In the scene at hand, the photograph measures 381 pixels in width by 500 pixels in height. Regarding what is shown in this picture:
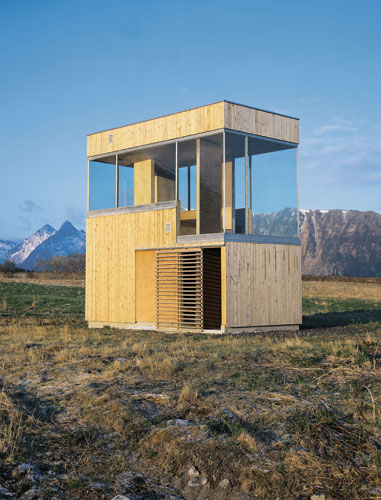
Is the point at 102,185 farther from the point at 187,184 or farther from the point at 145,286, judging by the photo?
the point at 145,286

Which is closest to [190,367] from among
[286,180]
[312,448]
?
[312,448]

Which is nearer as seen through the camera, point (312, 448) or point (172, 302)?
point (312, 448)

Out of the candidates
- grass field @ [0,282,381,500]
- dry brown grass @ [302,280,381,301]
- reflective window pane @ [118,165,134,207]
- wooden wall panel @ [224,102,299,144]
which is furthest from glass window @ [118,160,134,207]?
dry brown grass @ [302,280,381,301]

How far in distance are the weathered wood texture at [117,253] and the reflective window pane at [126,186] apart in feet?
1.59

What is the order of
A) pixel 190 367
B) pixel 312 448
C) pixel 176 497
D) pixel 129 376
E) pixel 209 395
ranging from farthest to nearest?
pixel 190 367 → pixel 129 376 → pixel 209 395 → pixel 312 448 → pixel 176 497

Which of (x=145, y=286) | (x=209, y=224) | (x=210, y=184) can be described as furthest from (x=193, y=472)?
(x=145, y=286)

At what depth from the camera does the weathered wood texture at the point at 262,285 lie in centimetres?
1551

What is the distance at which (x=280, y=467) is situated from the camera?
15.5ft

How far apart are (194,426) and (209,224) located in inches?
430

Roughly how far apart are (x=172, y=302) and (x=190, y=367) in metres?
8.34

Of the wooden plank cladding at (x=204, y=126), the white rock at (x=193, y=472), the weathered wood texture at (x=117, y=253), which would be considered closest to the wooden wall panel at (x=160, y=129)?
the wooden plank cladding at (x=204, y=126)

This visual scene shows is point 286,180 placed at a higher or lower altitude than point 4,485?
higher

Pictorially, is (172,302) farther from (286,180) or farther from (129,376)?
(129,376)

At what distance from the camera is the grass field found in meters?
4.58
